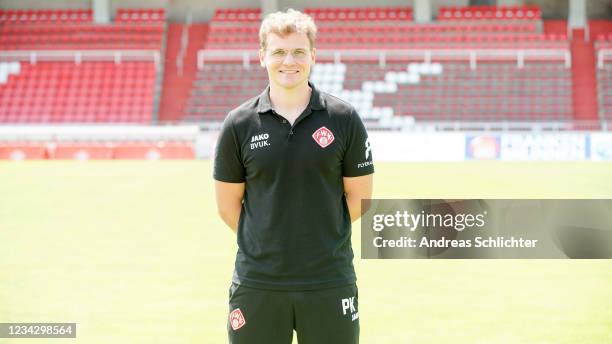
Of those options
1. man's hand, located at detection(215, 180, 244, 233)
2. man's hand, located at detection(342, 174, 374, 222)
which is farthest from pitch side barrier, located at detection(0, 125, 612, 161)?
man's hand, located at detection(342, 174, 374, 222)

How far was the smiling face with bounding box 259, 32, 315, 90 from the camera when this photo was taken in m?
3.46

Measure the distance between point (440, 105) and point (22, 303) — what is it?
2830 centimetres

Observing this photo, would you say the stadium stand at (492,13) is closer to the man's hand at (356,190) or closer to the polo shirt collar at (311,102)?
the man's hand at (356,190)

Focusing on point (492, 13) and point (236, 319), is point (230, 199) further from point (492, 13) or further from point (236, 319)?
point (492, 13)

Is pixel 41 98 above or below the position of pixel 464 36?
below

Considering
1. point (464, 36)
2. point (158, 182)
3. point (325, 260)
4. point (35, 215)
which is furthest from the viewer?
point (464, 36)

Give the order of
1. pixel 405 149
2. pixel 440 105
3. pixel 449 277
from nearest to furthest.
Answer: pixel 449 277 < pixel 405 149 < pixel 440 105

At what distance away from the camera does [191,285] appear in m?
8.52

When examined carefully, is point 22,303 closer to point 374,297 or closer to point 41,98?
point 374,297

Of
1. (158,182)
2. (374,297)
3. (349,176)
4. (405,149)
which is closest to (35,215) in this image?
(158,182)

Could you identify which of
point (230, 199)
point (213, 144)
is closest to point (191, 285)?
point (230, 199)

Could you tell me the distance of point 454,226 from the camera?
7.48 metres

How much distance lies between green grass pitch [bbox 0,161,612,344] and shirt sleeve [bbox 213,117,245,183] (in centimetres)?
306

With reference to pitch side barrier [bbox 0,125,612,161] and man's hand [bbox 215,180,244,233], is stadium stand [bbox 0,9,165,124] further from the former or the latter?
man's hand [bbox 215,180,244,233]
